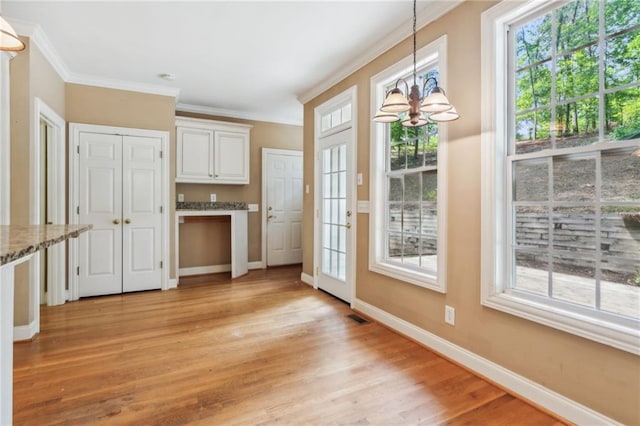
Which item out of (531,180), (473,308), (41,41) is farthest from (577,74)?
(41,41)

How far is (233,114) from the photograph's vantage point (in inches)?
217

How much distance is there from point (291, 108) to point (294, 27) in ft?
8.01

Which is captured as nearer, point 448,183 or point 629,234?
point 629,234

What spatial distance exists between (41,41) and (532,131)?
4.08 m

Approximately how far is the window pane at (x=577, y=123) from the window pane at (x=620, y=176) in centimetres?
13

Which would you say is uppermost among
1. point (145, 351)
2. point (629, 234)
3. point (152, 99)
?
point (152, 99)

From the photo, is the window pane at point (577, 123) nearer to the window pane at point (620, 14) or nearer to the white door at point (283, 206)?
the window pane at point (620, 14)

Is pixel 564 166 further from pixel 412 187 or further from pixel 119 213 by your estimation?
pixel 119 213

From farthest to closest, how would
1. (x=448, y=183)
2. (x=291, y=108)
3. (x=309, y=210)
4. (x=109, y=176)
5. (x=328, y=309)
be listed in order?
1. (x=291, y=108)
2. (x=309, y=210)
3. (x=109, y=176)
4. (x=328, y=309)
5. (x=448, y=183)

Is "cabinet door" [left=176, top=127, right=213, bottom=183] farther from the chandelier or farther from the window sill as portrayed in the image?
the window sill

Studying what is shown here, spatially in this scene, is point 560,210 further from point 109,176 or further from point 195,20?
point 109,176

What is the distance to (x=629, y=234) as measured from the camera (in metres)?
1.60

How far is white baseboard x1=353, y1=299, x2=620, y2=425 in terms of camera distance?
170cm

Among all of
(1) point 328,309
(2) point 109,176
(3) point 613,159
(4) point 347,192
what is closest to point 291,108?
(4) point 347,192
